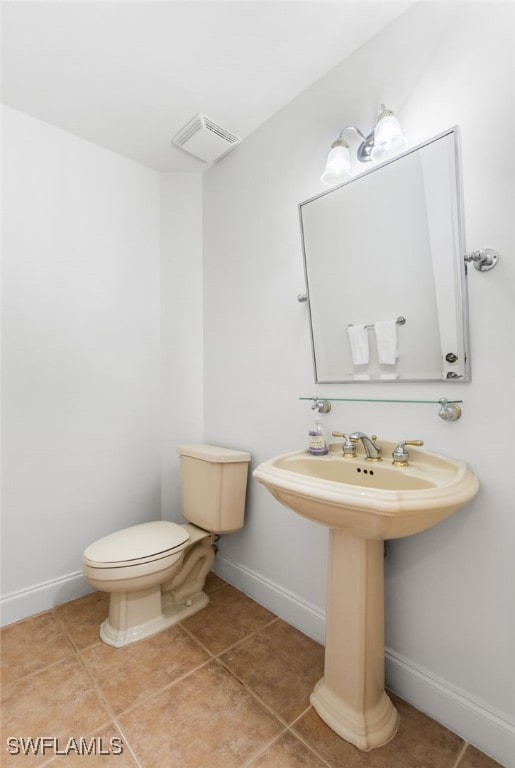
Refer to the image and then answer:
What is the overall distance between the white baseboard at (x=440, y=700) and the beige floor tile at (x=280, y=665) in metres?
0.07

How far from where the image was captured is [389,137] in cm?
114

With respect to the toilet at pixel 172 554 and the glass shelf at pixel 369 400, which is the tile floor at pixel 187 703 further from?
the glass shelf at pixel 369 400

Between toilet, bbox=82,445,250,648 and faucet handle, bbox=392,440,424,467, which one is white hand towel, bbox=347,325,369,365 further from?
toilet, bbox=82,445,250,648

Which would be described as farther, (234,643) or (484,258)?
(234,643)

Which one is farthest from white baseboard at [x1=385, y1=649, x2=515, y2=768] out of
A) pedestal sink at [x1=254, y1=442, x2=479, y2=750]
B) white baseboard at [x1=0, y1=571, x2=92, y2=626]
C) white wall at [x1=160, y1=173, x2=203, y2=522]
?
white baseboard at [x1=0, y1=571, x2=92, y2=626]

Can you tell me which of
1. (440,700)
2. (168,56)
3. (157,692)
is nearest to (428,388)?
(440,700)

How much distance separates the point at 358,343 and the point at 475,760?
130 centimetres

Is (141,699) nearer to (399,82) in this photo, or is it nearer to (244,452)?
(244,452)

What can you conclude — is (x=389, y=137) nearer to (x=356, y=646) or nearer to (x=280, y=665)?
(x=356, y=646)

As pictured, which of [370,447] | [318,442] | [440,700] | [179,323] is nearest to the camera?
[440,700]

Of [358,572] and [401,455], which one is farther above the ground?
[401,455]

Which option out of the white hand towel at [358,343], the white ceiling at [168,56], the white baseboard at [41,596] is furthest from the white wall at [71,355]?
the white hand towel at [358,343]

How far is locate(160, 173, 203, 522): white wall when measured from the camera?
2080 mm

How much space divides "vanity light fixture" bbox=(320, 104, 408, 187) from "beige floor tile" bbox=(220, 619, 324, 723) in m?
1.85
